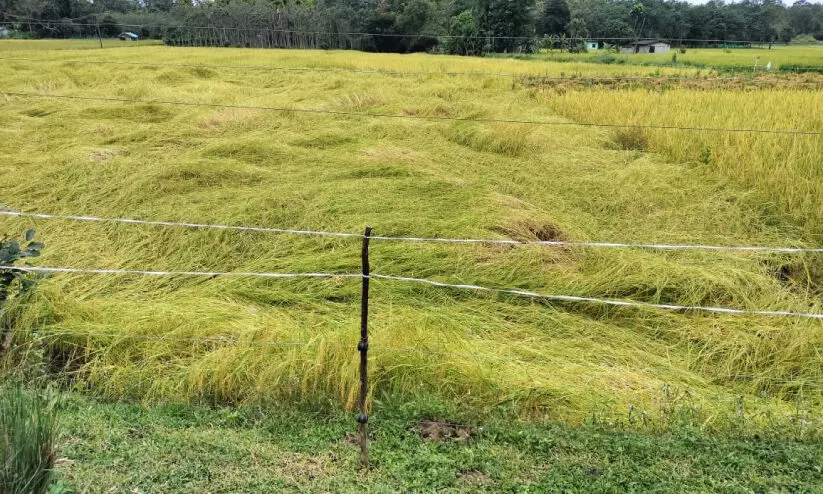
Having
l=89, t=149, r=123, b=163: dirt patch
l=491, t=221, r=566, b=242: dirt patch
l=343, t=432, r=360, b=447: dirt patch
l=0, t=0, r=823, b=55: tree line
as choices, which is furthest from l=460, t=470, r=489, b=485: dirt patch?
l=0, t=0, r=823, b=55: tree line

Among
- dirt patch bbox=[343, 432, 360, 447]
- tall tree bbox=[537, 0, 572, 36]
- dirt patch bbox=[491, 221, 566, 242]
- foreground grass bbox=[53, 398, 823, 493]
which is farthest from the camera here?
tall tree bbox=[537, 0, 572, 36]

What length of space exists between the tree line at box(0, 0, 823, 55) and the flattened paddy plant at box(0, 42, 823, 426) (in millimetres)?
3883

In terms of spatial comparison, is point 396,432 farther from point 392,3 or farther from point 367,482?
point 392,3

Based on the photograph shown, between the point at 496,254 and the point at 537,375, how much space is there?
1.37m

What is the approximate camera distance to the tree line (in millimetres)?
14836

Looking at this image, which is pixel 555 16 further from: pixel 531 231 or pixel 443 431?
pixel 443 431

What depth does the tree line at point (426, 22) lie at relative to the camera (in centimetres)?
1484

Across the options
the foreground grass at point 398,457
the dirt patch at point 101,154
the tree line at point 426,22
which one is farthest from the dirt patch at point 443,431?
the tree line at point 426,22

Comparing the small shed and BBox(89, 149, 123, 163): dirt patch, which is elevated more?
the small shed

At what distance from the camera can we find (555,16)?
2877 cm

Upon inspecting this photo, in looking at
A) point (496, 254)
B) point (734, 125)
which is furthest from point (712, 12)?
point (496, 254)

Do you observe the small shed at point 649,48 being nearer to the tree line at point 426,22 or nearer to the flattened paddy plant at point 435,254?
the tree line at point 426,22

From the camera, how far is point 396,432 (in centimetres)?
223

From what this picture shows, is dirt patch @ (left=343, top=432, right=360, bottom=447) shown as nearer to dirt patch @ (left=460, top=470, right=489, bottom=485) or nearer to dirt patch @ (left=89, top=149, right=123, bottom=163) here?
dirt patch @ (left=460, top=470, right=489, bottom=485)
